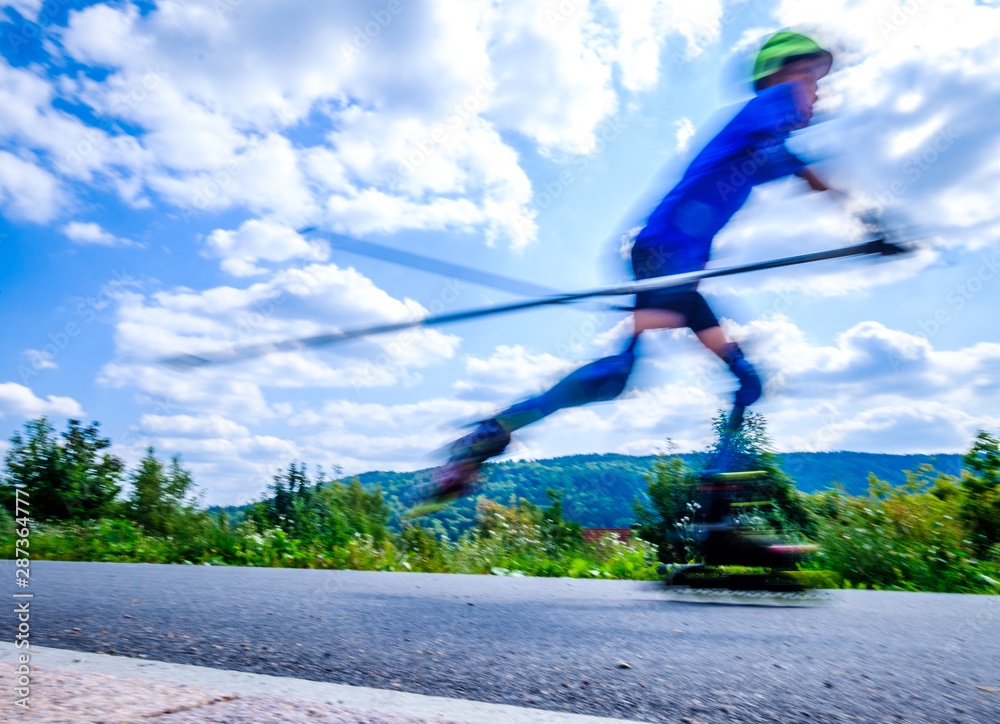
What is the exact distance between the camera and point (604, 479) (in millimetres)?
14445

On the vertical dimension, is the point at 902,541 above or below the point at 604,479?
below

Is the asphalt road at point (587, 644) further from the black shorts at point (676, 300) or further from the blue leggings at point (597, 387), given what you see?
the black shorts at point (676, 300)

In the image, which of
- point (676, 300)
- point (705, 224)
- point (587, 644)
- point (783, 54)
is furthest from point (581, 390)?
point (783, 54)

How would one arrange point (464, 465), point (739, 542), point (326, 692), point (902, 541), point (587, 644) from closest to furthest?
point (326, 692) < point (587, 644) < point (739, 542) < point (464, 465) < point (902, 541)

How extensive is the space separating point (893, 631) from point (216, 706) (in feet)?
7.70

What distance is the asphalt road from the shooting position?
1518mm

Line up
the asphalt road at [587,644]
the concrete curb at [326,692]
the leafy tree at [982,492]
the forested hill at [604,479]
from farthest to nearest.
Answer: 1. the leafy tree at [982,492]
2. the forested hill at [604,479]
3. the asphalt road at [587,644]
4. the concrete curb at [326,692]

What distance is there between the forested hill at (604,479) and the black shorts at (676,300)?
1.10 m

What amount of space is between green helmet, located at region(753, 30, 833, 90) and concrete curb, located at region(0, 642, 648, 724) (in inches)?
126

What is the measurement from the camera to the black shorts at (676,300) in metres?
3.33

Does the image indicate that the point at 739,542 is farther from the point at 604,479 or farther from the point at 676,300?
the point at 604,479

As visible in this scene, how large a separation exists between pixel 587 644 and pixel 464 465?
1.46 m

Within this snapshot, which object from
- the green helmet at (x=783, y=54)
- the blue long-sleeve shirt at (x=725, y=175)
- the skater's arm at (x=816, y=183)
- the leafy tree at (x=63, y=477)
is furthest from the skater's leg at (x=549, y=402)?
the leafy tree at (x=63, y=477)

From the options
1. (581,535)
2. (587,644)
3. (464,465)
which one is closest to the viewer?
(587,644)
